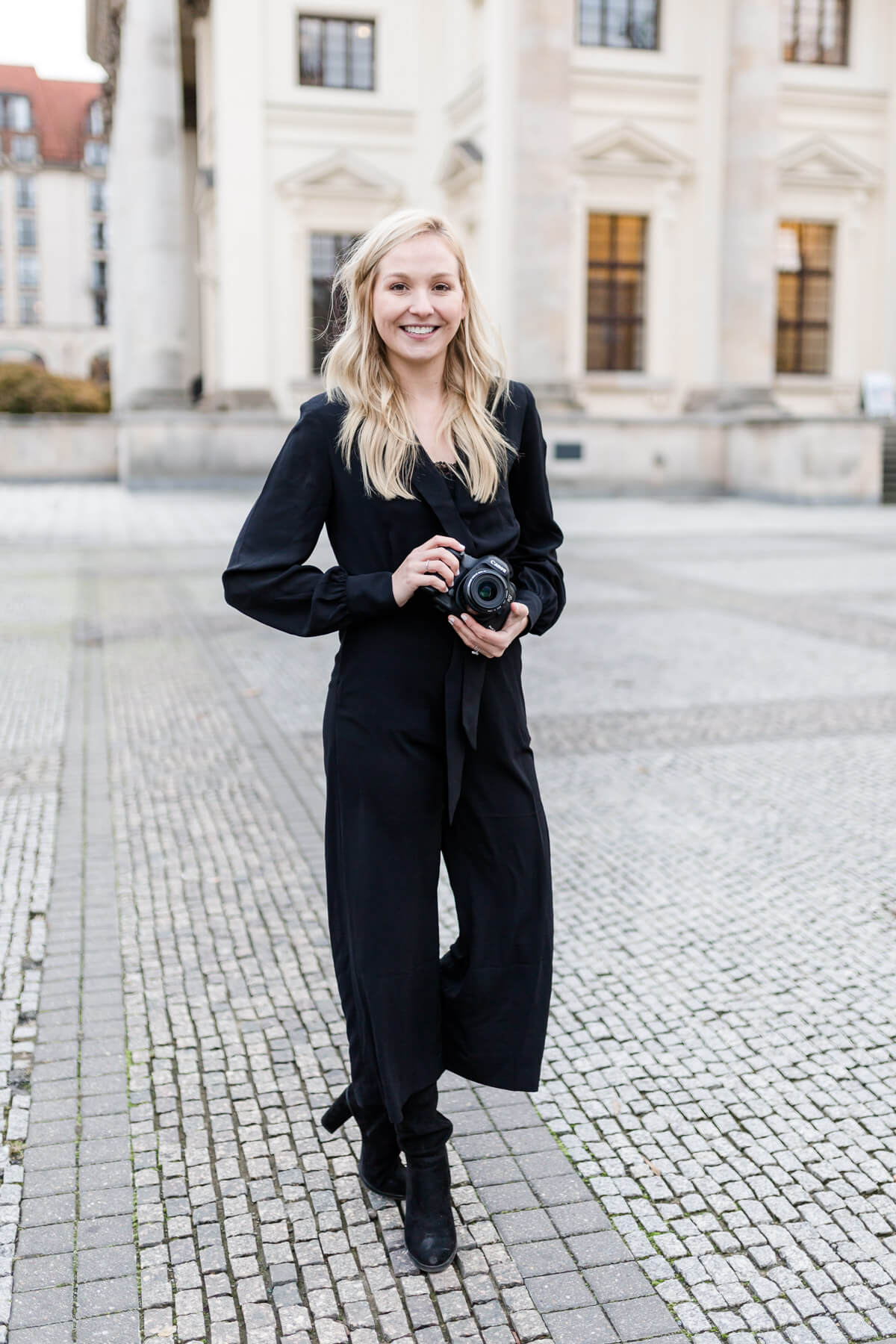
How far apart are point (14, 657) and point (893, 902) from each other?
619 centimetres

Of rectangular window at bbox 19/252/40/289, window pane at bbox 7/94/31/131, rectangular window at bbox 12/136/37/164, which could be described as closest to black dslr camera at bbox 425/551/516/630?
rectangular window at bbox 19/252/40/289

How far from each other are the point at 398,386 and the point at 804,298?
2734 cm

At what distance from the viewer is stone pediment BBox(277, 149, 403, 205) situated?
88.9ft

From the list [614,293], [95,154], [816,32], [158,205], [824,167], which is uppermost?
[95,154]

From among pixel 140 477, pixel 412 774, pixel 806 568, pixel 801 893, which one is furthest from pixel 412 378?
pixel 140 477

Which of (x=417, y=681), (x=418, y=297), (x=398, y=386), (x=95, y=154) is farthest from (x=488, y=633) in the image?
(x=95, y=154)

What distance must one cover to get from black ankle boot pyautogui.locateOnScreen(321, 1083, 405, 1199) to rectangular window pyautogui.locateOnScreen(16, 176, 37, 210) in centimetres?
8991

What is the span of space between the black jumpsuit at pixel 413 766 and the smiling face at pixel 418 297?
7.6 inches

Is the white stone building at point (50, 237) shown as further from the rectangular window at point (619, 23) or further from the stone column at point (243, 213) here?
the rectangular window at point (619, 23)

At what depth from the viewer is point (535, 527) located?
274cm

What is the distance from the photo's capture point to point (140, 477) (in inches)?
988

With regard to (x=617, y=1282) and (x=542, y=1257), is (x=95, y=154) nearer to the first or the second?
(x=542, y=1257)

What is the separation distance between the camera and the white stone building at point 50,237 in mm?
83062

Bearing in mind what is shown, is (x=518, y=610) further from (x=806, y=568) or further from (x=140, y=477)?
(x=140, y=477)
